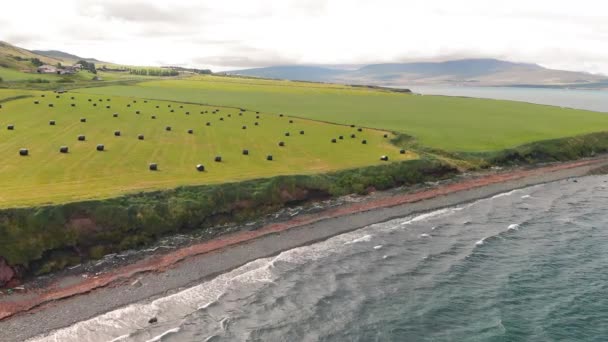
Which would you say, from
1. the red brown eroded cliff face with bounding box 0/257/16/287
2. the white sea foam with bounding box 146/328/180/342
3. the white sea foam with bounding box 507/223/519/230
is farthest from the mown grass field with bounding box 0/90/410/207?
the white sea foam with bounding box 507/223/519/230

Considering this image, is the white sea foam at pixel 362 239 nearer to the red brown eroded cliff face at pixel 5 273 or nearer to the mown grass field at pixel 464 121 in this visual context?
the red brown eroded cliff face at pixel 5 273

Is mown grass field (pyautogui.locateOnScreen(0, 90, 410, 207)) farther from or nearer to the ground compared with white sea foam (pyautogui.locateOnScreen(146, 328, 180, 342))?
farther from the ground

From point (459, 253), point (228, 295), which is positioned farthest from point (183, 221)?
point (459, 253)

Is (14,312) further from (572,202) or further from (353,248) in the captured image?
(572,202)

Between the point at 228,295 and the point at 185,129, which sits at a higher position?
the point at 185,129

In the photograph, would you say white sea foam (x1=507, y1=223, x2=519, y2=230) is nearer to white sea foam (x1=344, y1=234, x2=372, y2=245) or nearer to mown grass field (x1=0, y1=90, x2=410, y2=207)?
white sea foam (x1=344, y1=234, x2=372, y2=245)

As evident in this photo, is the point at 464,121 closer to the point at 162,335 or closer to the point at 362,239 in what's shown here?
the point at 362,239
